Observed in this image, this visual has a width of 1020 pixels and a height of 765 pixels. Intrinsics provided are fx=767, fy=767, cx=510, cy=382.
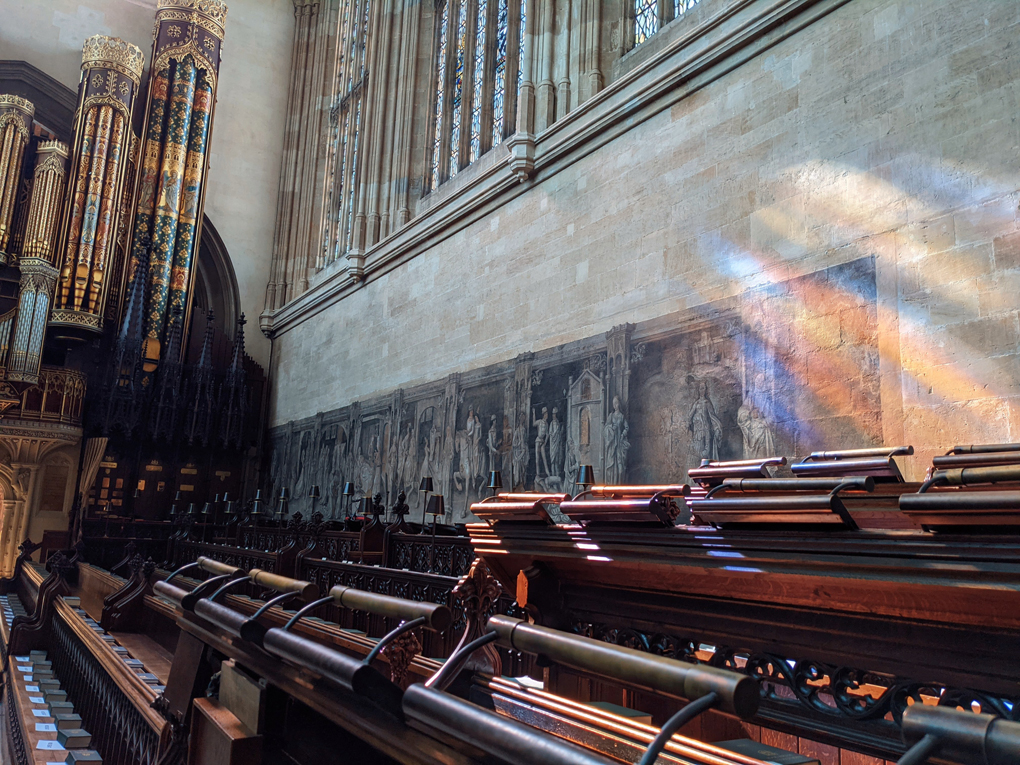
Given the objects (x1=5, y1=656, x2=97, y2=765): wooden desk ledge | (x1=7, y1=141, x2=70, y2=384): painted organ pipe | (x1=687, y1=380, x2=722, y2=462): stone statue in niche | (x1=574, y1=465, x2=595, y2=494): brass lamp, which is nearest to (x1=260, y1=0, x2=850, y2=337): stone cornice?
(x1=687, y1=380, x2=722, y2=462): stone statue in niche

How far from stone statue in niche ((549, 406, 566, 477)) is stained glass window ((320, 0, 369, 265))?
30.5 feet

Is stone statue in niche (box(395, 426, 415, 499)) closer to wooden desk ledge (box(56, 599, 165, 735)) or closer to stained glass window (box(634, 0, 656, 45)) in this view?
stained glass window (box(634, 0, 656, 45))

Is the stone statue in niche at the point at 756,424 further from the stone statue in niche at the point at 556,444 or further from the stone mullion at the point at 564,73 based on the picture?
the stone mullion at the point at 564,73

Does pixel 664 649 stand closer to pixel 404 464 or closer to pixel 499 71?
pixel 404 464

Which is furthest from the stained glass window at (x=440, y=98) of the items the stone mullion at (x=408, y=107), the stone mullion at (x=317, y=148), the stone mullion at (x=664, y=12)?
the stone mullion at (x=664, y=12)

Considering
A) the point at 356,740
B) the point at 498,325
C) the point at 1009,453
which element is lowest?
the point at 356,740

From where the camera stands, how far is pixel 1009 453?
9.21ft

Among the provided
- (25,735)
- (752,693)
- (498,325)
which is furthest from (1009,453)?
(498,325)

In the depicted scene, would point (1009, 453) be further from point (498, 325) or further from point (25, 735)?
point (498, 325)

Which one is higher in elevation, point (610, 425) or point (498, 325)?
point (498, 325)

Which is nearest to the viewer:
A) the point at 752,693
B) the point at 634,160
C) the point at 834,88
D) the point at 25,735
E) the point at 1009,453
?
the point at 752,693

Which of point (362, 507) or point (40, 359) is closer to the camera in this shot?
point (362, 507)

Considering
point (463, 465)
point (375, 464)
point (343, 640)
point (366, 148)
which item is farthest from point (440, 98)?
point (343, 640)

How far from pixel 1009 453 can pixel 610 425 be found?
18.5 ft
